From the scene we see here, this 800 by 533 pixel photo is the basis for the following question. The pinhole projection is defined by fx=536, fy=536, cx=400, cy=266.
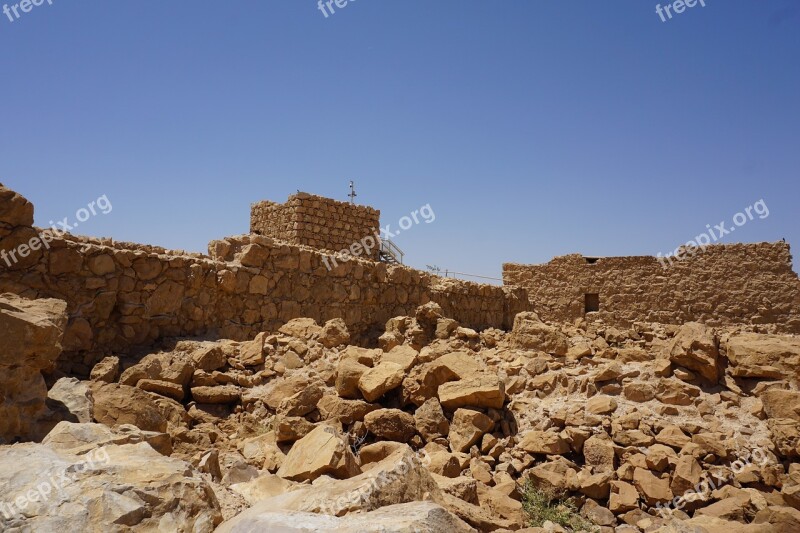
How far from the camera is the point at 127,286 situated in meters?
6.04

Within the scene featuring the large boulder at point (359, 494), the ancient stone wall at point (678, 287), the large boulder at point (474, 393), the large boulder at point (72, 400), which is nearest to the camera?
the large boulder at point (359, 494)

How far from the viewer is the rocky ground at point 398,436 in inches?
97.0

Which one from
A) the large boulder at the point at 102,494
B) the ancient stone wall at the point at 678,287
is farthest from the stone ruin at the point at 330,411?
the ancient stone wall at the point at 678,287

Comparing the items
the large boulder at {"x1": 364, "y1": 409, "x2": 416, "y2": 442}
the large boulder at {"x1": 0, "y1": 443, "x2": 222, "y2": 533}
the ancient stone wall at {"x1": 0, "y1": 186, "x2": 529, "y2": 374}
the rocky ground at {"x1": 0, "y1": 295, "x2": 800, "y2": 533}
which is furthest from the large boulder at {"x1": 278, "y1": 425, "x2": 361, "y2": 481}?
the ancient stone wall at {"x1": 0, "y1": 186, "x2": 529, "y2": 374}

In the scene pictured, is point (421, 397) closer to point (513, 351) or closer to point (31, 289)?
point (513, 351)

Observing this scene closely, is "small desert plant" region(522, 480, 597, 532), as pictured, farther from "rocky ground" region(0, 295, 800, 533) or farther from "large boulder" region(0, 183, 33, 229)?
"large boulder" region(0, 183, 33, 229)

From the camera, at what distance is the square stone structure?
11.8 meters

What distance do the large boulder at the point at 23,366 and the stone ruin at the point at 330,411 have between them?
1cm

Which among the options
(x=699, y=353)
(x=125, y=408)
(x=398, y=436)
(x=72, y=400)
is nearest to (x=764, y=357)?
(x=699, y=353)

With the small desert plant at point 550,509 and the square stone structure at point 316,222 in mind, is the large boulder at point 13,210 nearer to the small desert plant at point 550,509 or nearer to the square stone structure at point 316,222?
the small desert plant at point 550,509

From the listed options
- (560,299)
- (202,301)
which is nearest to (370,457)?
(202,301)

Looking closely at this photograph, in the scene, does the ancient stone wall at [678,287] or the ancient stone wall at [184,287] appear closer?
the ancient stone wall at [184,287]

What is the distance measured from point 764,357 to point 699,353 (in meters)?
0.59

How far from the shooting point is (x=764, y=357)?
17.9 ft
